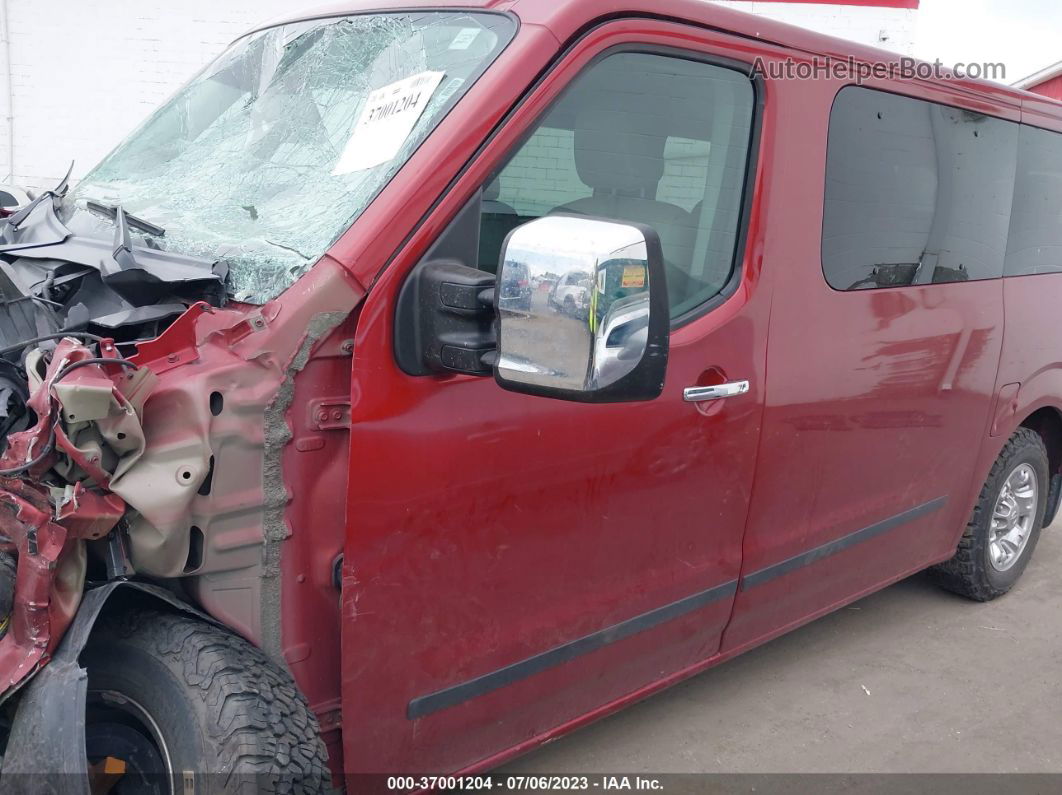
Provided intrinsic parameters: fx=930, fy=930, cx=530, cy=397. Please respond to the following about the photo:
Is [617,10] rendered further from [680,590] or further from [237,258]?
[680,590]

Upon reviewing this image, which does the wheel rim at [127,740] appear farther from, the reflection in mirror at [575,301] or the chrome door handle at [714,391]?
the chrome door handle at [714,391]

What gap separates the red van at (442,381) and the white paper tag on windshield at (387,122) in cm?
1

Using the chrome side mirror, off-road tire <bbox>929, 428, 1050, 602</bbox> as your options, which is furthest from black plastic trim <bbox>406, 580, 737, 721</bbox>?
off-road tire <bbox>929, 428, 1050, 602</bbox>

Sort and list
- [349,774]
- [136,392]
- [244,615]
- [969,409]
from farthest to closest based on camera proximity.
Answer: [969,409], [349,774], [244,615], [136,392]

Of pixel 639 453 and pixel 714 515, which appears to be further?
pixel 714 515

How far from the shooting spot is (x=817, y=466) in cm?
295

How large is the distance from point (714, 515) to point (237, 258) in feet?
4.83

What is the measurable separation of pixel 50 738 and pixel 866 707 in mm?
2832

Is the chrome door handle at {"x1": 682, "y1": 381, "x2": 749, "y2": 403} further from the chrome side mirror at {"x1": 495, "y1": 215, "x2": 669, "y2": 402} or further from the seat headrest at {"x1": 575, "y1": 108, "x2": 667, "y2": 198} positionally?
the chrome side mirror at {"x1": 495, "y1": 215, "x2": 669, "y2": 402}

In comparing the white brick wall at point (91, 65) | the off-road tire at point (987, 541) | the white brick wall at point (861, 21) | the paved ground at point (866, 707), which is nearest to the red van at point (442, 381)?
the paved ground at point (866, 707)

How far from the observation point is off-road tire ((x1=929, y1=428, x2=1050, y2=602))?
4.10 metres

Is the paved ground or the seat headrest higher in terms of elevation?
the seat headrest

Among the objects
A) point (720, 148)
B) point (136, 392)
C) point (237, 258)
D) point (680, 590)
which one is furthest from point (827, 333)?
point (136, 392)

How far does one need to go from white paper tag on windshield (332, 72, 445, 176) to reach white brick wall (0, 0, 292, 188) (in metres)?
7.01
